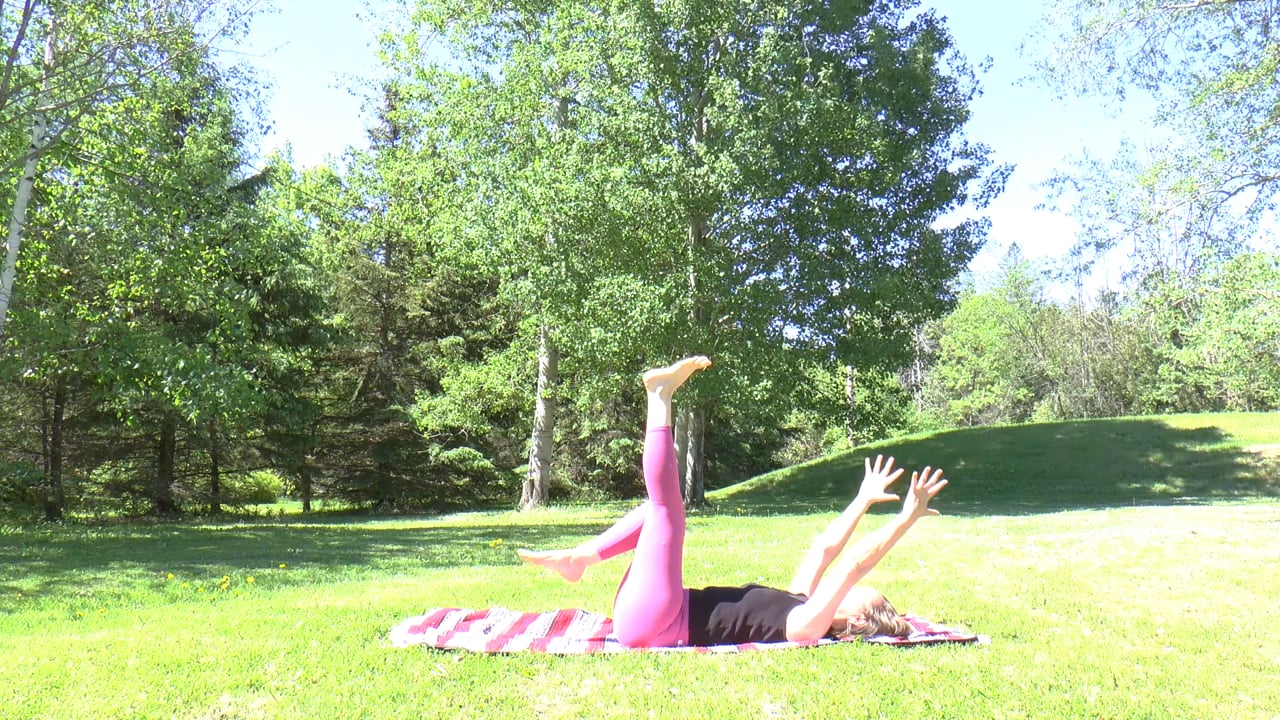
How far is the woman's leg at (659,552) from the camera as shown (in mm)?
4973

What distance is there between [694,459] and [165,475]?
44.7 ft

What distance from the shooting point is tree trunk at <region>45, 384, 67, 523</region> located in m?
20.0

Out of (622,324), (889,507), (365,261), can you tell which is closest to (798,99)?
(622,324)

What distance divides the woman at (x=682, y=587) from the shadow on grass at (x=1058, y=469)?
14642mm

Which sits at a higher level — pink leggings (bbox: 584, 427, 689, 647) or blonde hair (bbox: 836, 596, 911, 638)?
pink leggings (bbox: 584, 427, 689, 647)

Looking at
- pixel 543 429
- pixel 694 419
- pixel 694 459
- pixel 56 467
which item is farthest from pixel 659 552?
pixel 56 467

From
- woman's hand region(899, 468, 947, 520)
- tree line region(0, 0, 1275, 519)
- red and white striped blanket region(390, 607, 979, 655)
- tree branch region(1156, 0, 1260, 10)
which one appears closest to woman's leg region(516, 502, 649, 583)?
red and white striped blanket region(390, 607, 979, 655)

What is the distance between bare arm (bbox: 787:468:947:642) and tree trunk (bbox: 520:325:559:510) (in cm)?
1683

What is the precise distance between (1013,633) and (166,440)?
2193 cm

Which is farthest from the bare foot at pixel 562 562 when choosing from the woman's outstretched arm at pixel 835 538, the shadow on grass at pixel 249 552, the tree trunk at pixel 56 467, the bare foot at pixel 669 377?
the tree trunk at pixel 56 467

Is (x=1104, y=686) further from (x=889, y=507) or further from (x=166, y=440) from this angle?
(x=166, y=440)

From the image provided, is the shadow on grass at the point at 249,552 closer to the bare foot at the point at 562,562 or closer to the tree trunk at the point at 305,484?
the bare foot at the point at 562,562

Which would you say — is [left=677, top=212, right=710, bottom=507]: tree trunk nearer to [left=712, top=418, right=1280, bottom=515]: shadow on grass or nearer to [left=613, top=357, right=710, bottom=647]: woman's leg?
[left=712, top=418, right=1280, bottom=515]: shadow on grass

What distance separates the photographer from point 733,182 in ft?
53.0
